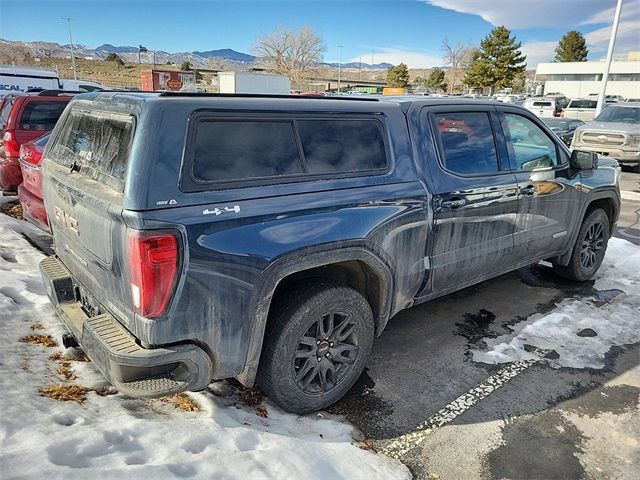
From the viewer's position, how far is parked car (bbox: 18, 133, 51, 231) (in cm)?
490

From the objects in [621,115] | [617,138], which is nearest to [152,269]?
[617,138]

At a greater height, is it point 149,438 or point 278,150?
point 278,150

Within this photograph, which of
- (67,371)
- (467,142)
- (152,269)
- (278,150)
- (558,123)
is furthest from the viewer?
(558,123)

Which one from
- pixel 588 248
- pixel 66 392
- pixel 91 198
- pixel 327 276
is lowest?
pixel 66 392

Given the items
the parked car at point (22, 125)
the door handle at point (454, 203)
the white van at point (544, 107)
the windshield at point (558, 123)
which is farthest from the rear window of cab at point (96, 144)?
the white van at point (544, 107)

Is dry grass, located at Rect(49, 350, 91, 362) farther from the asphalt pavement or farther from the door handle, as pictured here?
the door handle

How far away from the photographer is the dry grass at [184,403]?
2.79 metres

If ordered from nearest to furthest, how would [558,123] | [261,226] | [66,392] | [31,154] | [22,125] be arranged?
[261,226]
[66,392]
[31,154]
[22,125]
[558,123]

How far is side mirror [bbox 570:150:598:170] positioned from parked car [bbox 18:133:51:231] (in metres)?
5.23

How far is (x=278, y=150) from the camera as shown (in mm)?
2623

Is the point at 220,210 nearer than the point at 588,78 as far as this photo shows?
Yes

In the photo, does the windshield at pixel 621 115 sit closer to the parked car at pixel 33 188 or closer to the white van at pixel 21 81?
the parked car at pixel 33 188

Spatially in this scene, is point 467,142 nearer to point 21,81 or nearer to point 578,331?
point 578,331

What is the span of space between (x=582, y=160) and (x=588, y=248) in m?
1.23
